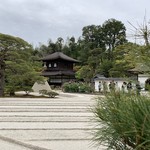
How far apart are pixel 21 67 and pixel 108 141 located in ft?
59.0

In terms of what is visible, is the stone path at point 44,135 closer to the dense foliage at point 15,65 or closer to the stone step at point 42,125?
the stone step at point 42,125

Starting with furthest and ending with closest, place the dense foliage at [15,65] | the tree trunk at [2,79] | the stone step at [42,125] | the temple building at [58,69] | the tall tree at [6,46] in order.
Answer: the temple building at [58,69]
the tree trunk at [2,79]
the tall tree at [6,46]
the dense foliage at [15,65]
the stone step at [42,125]

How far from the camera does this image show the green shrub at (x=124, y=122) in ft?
7.91

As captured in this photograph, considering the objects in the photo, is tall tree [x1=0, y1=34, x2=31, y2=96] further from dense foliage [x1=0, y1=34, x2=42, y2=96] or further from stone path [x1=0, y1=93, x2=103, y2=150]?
stone path [x1=0, y1=93, x2=103, y2=150]

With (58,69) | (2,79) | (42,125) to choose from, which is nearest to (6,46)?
(2,79)

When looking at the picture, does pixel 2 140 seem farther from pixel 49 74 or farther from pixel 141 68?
pixel 49 74

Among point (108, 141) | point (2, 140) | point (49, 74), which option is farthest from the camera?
point (49, 74)

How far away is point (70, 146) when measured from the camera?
5.21 metres

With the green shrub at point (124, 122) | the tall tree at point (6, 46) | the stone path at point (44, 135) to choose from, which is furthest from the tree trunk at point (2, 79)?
the green shrub at point (124, 122)

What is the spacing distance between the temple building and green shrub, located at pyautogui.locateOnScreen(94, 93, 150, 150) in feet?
124

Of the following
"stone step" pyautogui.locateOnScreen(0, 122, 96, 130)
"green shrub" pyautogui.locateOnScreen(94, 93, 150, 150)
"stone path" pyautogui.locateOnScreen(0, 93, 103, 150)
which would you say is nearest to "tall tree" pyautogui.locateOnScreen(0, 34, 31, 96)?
"stone path" pyautogui.locateOnScreen(0, 93, 103, 150)

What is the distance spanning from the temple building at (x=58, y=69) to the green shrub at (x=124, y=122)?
3780 cm

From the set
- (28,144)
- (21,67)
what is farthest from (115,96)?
(21,67)

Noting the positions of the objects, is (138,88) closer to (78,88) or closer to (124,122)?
(124,122)
